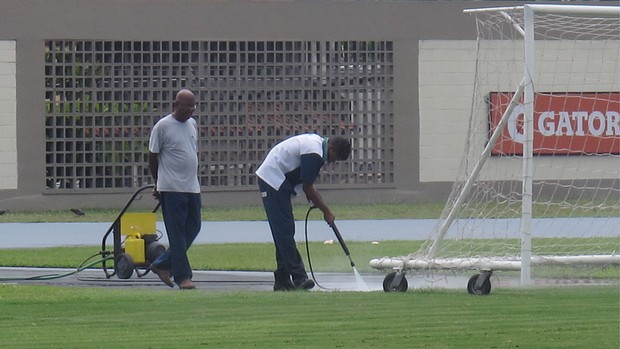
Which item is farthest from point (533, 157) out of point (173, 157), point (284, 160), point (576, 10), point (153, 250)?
point (173, 157)

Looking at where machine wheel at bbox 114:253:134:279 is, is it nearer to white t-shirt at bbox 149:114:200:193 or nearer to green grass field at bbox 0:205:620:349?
green grass field at bbox 0:205:620:349

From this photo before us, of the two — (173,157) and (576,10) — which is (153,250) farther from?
(576,10)

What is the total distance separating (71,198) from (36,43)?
9.66 ft

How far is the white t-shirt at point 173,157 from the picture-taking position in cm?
1363

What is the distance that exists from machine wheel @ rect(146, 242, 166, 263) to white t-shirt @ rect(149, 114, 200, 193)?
1045mm

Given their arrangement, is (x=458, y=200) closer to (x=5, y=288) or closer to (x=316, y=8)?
(x=5, y=288)

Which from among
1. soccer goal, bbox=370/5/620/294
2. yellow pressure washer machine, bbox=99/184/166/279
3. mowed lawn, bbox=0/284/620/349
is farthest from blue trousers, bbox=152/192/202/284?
soccer goal, bbox=370/5/620/294

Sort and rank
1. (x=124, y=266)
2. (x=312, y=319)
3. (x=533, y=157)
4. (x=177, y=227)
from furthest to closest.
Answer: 1. (x=533, y=157)
2. (x=124, y=266)
3. (x=177, y=227)
4. (x=312, y=319)

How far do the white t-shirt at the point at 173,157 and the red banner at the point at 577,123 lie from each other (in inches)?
432

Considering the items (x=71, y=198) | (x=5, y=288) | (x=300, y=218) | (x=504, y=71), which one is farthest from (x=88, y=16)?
(x=5, y=288)

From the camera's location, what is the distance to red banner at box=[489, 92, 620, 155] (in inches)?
977

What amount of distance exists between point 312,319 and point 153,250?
4.32 metres

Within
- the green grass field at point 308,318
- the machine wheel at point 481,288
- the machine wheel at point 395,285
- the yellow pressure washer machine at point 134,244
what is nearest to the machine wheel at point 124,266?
the yellow pressure washer machine at point 134,244

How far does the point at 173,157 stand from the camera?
13680 mm
